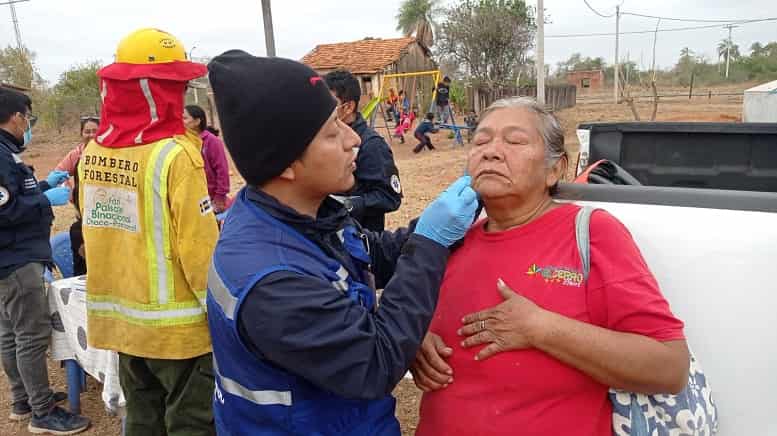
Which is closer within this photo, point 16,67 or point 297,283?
point 297,283

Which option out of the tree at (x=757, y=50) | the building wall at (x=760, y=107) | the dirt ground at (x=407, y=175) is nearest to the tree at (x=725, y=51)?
the tree at (x=757, y=50)

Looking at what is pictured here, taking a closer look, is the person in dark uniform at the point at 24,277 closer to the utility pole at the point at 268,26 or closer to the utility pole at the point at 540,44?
the utility pole at the point at 268,26

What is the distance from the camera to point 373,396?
1.28 m

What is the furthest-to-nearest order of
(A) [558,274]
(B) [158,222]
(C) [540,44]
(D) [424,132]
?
(D) [424,132] → (C) [540,44] → (B) [158,222] → (A) [558,274]

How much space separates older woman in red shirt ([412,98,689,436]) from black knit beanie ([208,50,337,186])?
593 millimetres

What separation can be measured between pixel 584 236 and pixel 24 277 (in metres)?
3.20

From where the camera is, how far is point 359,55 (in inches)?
1104

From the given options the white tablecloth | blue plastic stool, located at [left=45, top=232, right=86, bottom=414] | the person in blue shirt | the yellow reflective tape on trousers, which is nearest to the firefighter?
the yellow reflective tape on trousers

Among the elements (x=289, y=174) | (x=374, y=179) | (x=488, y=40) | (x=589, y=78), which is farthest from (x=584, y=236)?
(x=589, y=78)

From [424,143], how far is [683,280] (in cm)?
1475

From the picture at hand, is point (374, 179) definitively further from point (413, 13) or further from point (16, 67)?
point (413, 13)

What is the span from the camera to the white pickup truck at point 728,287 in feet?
4.94

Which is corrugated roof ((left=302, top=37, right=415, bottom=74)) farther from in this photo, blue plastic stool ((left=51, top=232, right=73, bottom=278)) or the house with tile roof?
blue plastic stool ((left=51, top=232, right=73, bottom=278))

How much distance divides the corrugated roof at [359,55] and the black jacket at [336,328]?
2557 cm
